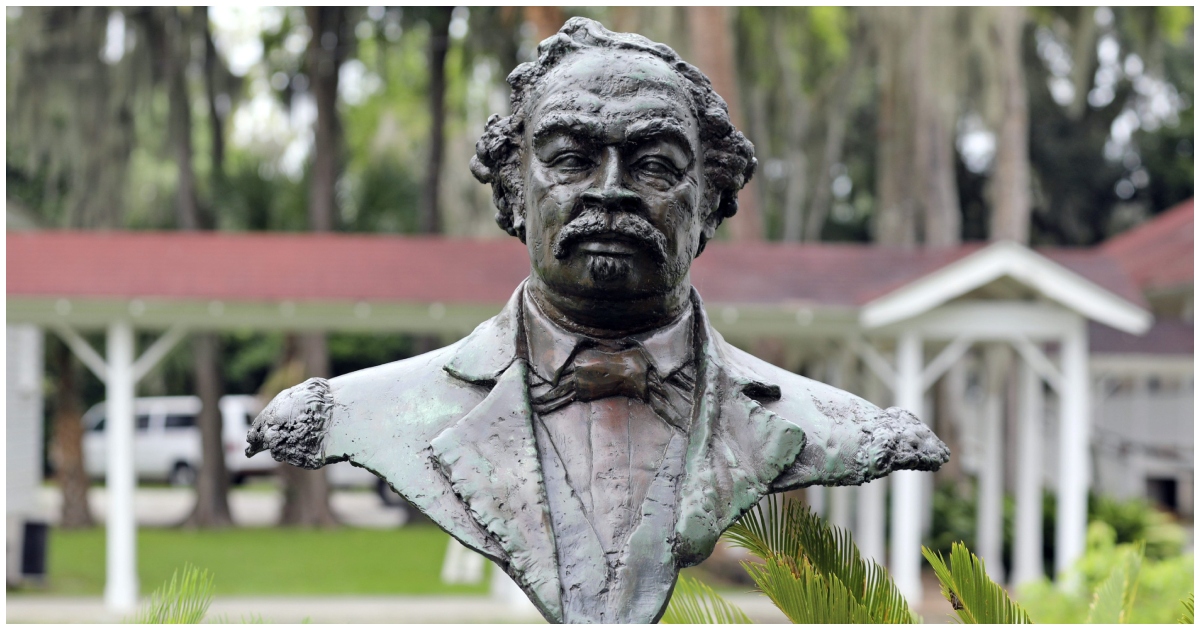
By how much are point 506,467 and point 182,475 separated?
26443 millimetres

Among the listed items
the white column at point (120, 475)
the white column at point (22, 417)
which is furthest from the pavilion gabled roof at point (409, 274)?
the white column at point (22, 417)

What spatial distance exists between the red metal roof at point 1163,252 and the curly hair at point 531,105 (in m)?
11.3

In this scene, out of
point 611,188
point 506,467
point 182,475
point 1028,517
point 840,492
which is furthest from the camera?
point 182,475

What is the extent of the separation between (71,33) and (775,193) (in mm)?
14172

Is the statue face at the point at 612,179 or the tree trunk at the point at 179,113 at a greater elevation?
the tree trunk at the point at 179,113

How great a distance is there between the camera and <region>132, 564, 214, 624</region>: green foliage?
3.40 metres

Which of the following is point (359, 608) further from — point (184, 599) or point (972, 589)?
point (972, 589)

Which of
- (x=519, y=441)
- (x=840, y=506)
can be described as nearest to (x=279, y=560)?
(x=840, y=506)

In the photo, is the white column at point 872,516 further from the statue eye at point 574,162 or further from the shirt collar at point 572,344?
the statue eye at point 574,162

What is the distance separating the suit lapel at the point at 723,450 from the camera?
278 centimetres

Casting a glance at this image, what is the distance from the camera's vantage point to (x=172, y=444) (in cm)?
2730

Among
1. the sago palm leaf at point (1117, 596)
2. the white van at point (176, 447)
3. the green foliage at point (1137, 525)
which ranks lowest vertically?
the white van at point (176, 447)

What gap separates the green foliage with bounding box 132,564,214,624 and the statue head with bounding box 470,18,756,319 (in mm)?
1268

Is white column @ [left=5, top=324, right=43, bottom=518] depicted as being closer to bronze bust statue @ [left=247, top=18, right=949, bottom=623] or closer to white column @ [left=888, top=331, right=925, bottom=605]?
white column @ [left=888, top=331, right=925, bottom=605]
